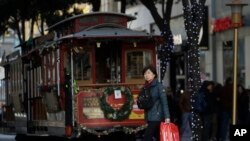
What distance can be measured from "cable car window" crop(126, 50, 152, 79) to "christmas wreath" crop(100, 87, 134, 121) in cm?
73

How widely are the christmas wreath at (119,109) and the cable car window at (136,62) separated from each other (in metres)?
0.73

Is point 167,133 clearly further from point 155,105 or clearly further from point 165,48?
point 165,48

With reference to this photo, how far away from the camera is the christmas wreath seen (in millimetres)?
18109

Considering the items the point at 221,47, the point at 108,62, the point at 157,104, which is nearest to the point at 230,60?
the point at 221,47

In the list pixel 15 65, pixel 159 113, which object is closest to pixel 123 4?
pixel 15 65

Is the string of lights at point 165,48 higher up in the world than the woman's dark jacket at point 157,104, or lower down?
higher up

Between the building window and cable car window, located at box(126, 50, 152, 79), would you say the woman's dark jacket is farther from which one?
the building window

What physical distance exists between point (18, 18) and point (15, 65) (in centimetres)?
1239

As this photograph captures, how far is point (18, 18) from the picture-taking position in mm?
37469

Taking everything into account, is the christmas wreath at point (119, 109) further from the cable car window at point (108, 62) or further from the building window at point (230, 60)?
the building window at point (230, 60)

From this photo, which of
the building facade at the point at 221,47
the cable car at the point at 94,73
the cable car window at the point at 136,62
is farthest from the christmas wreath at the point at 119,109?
the building facade at the point at 221,47

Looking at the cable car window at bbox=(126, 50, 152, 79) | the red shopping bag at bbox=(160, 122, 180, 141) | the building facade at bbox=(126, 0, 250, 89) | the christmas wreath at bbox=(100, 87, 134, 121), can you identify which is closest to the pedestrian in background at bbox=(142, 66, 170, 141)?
the red shopping bag at bbox=(160, 122, 180, 141)

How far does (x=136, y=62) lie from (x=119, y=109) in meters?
1.49

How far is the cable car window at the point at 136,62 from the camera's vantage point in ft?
62.0
